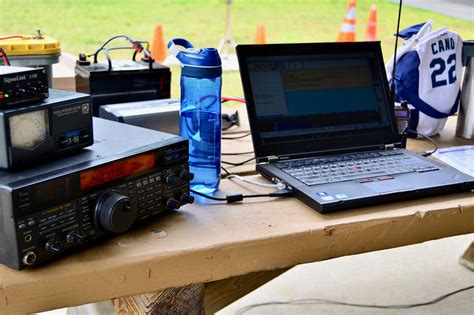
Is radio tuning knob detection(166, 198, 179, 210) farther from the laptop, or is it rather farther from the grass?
the grass

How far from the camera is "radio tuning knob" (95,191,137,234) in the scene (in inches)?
37.0

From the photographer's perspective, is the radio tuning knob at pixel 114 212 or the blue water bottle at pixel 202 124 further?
the blue water bottle at pixel 202 124

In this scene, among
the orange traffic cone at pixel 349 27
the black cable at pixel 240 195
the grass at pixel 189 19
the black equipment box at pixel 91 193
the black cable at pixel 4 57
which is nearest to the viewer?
the black equipment box at pixel 91 193

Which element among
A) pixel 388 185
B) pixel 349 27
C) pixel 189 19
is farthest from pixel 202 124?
pixel 189 19

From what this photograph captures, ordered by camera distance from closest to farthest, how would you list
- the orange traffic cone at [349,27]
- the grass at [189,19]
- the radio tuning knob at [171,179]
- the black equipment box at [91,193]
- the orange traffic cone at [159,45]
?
the black equipment box at [91,193]
the radio tuning knob at [171,179]
the orange traffic cone at [159,45]
the grass at [189,19]
the orange traffic cone at [349,27]

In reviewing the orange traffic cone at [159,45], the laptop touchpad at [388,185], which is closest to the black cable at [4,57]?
the laptop touchpad at [388,185]

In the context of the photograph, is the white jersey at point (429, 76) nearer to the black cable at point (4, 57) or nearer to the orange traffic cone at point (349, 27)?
the black cable at point (4, 57)

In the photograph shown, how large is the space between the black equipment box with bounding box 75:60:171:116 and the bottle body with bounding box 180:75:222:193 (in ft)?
1.08

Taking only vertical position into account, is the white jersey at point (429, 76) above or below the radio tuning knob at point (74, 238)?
above

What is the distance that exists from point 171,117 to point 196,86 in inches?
8.5

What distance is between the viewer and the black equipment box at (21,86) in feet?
2.92

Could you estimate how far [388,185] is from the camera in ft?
4.03


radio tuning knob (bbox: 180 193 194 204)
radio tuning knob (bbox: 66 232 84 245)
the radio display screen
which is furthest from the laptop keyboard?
radio tuning knob (bbox: 66 232 84 245)

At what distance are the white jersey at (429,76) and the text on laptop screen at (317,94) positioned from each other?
0.26 metres
